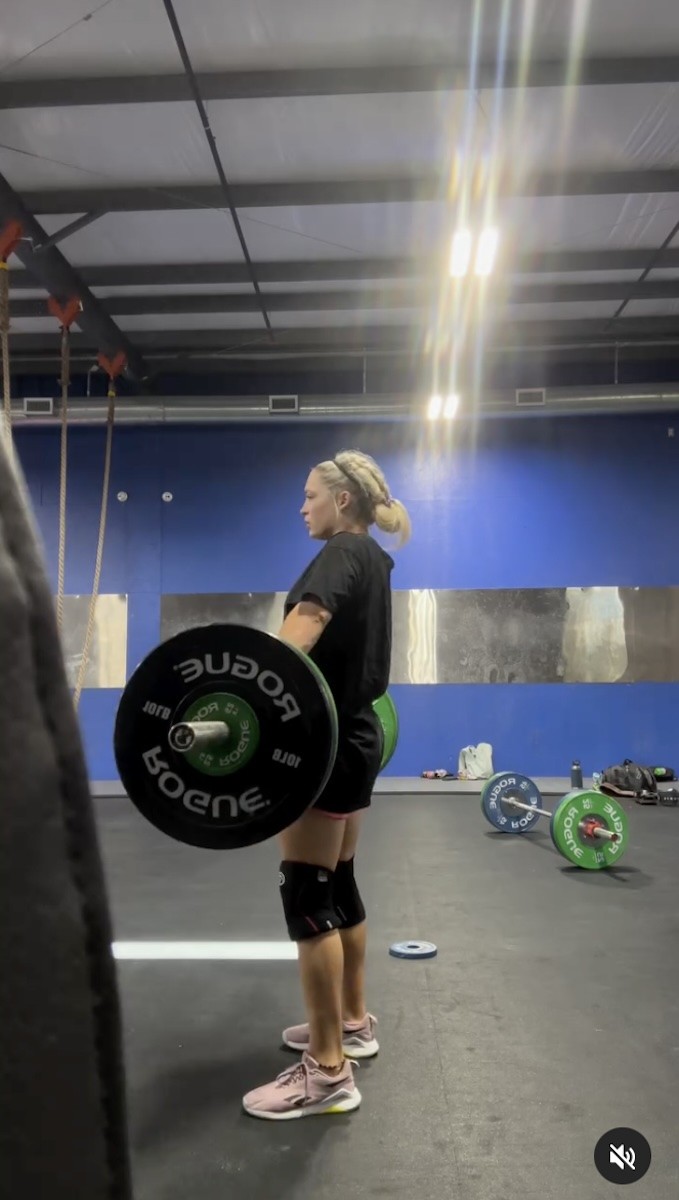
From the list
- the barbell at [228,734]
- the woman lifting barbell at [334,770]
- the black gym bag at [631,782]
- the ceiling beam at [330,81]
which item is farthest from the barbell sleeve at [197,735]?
the black gym bag at [631,782]

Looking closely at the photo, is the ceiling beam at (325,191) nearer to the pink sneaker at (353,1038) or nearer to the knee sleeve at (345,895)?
the knee sleeve at (345,895)

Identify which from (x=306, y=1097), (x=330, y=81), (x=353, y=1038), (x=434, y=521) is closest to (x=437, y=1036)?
(x=353, y=1038)

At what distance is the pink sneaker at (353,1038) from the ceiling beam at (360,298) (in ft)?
11.5

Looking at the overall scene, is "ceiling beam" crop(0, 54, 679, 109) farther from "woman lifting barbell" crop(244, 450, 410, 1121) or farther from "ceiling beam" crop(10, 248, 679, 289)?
"woman lifting barbell" crop(244, 450, 410, 1121)

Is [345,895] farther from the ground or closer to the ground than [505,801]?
farther from the ground

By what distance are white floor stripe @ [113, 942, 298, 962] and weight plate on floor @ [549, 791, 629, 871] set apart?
41.4 inches

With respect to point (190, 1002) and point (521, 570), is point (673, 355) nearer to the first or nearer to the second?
point (521, 570)

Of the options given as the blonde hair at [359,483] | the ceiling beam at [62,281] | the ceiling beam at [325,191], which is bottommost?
the blonde hair at [359,483]

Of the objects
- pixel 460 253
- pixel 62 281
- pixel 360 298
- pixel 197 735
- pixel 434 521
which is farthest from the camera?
pixel 434 521

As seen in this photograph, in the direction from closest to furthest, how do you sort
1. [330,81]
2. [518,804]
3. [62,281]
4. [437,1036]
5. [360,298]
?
[437,1036] < [330,81] < [518,804] < [62,281] < [360,298]

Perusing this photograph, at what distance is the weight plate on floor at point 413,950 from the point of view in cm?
195

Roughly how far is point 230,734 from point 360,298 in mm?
3791

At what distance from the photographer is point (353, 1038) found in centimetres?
148

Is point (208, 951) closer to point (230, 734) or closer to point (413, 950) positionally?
point (413, 950)
